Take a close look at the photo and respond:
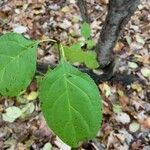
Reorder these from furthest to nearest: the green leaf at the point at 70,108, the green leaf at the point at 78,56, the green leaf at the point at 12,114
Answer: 1. the green leaf at the point at 12,114
2. the green leaf at the point at 78,56
3. the green leaf at the point at 70,108

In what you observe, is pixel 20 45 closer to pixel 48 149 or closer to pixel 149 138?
pixel 48 149

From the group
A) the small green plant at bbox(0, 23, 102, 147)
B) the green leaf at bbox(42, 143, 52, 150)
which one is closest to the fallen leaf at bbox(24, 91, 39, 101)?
the green leaf at bbox(42, 143, 52, 150)

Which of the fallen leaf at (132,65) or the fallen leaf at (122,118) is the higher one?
the fallen leaf at (132,65)

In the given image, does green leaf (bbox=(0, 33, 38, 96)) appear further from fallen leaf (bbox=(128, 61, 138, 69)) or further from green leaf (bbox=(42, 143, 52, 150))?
fallen leaf (bbox=(128, 61, 138, 69))

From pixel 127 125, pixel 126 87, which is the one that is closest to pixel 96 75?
pixel 126 87

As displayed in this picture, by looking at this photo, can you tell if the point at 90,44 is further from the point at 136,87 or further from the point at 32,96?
the point at 32,96

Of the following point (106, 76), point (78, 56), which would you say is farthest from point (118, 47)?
point (78, 56)

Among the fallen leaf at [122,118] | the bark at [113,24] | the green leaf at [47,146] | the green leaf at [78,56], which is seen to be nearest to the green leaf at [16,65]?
the green leaf at [78,56]

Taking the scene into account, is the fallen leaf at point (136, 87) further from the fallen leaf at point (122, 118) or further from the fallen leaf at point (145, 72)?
the fallen leaf at point (122, 118)
